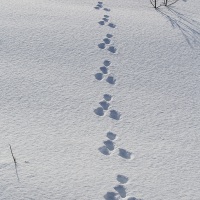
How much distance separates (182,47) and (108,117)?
1304 millimetres

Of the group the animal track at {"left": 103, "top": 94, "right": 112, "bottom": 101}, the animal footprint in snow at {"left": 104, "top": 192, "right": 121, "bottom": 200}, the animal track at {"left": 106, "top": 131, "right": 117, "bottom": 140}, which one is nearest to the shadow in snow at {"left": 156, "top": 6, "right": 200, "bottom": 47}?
the animal track at {"left": 103, "top": 94, "right": 112, "bottom": 101}

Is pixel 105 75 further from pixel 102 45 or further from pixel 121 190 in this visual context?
pixel 121 190

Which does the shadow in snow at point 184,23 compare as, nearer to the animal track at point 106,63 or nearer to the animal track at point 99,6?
the animal track at point 99,6

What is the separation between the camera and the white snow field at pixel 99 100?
2.73 m

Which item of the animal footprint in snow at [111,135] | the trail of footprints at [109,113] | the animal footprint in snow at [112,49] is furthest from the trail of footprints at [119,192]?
the animal footprint in snow at [112,49]

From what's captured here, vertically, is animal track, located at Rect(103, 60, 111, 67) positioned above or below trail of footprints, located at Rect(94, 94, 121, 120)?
above

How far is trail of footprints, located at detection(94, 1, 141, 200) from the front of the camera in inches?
105

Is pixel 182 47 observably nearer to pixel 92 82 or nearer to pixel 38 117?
pixel 92 82

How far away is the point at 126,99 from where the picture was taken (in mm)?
3520

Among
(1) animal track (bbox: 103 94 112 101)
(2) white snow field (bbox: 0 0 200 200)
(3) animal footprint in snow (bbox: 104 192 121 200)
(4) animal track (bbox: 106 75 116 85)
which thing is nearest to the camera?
(3) animal footprint in snow (bbox: 104 192 121 200)

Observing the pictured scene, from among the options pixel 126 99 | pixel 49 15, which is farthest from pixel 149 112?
pixel 49 15

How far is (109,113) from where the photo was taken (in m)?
3.36

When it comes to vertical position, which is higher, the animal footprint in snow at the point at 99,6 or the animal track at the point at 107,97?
the animal footprint in snow at the point at 99,6

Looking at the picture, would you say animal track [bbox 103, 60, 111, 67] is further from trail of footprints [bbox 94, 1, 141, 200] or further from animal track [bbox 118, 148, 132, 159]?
animal track [bbox 118, 148, 132, 159]
